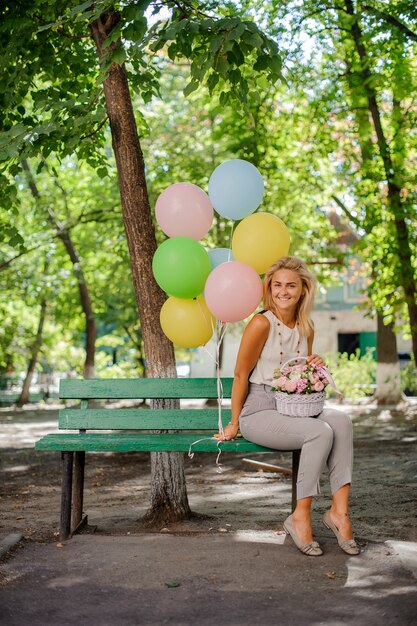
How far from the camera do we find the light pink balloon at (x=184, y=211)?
6027mm

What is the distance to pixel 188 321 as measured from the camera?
590cm

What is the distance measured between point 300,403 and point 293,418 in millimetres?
122

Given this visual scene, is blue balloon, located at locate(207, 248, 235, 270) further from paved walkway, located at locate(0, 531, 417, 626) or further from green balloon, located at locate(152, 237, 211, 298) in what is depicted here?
paved walkway, located at locate(0, 531, 417, 626)

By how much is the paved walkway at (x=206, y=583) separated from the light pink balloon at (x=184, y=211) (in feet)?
7.15

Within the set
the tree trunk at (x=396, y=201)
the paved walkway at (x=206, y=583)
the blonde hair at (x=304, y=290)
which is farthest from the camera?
the tree trunk at (x=396, y=201)

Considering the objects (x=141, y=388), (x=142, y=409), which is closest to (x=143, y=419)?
(x=142, y=409)

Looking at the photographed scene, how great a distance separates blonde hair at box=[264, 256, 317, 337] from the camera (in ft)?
18.4

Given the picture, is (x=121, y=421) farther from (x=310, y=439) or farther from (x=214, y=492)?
(x=214, y=492)

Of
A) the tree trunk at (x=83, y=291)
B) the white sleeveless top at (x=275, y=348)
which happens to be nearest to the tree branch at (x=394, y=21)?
the white sleeveless top at (x=275, y=348)

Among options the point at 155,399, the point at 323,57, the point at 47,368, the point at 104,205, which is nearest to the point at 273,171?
the point at 323,57

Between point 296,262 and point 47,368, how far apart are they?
33769 millimetres

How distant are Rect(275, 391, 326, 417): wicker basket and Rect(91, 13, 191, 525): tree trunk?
149 centimetres

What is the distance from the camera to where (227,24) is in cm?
579

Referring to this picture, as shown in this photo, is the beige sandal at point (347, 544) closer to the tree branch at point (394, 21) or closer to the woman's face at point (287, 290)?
the woman's face at point (287, 290)
